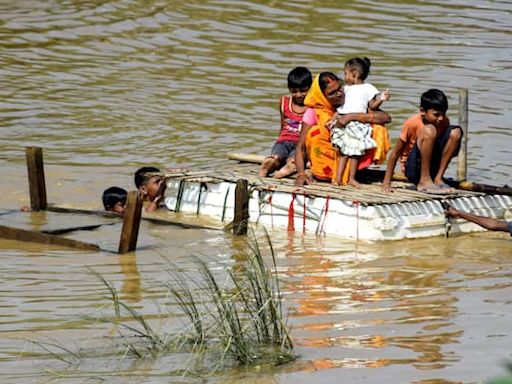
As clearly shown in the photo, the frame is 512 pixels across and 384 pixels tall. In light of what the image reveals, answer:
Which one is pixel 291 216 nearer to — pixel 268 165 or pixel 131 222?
pixel 268 165

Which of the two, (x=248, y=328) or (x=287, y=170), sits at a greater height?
(x=287, y=170)

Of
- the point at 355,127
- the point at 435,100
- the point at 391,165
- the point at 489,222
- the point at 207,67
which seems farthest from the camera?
the point at 207,67

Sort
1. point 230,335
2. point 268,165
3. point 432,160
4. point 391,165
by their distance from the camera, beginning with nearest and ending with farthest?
point 230,335 < point 391,165 < point 432,160 < point 268,165

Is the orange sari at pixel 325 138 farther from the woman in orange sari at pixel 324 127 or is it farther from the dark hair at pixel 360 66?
the dark hair at pixel 360 66

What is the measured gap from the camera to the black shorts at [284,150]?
422 inches

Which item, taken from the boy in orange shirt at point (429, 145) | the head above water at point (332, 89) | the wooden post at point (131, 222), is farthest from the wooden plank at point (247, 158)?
the wooden post at point (131, 222)

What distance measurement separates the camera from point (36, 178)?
10625mm

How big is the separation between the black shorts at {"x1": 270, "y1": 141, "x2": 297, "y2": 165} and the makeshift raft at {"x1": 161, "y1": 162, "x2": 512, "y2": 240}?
227 millimetres

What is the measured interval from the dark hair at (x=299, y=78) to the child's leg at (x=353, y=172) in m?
0.85

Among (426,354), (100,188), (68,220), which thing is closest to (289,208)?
(68,220)

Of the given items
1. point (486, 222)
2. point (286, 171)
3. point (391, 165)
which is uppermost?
point (391, 165)

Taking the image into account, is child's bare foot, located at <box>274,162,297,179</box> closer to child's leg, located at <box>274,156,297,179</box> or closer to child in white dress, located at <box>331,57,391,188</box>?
child's leg, located at <box>274,156,297,179</box>

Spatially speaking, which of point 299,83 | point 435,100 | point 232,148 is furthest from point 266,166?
point 232,148

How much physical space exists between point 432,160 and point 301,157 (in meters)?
1.04
